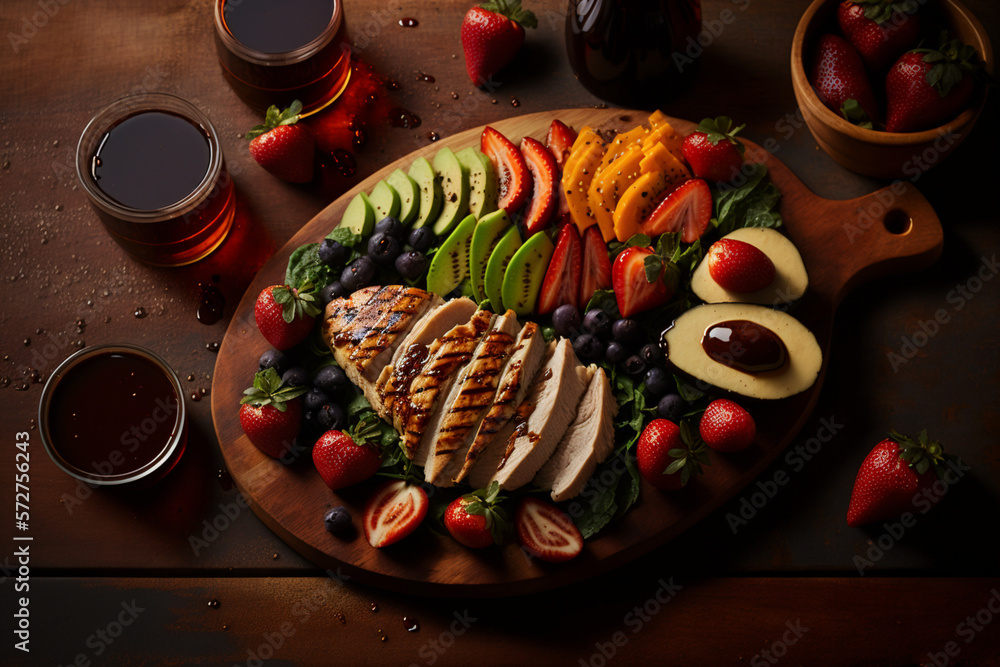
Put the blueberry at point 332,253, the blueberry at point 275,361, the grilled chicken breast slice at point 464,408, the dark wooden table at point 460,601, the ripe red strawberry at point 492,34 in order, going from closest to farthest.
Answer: the grilled chicken breast slice at point 464,408, the dark wooden table at point 460,601, the blueberry at point 275,361, the blueberry at point 332,253, the ripe red strawberry at point 492,34

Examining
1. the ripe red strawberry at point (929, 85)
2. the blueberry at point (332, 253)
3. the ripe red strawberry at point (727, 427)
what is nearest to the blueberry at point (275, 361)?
the blueberry at point (332, 253)

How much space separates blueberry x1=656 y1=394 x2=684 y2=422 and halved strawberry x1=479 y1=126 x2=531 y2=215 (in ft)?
3.36

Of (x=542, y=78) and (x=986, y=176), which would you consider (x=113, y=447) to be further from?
(x=986, y=176)

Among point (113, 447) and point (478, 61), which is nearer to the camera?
point (113, 447)

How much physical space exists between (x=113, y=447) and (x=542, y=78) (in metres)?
2.52

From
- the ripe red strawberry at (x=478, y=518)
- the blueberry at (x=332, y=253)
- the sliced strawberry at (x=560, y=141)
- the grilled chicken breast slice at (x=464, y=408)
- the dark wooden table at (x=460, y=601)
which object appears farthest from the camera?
the sliced strawberry at (x=560, y=141)

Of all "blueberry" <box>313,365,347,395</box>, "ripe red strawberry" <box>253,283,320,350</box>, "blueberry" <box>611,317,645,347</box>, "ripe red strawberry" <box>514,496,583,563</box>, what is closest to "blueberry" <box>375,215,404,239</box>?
"ripe red strawberry" <box>253,283,320,350</box>

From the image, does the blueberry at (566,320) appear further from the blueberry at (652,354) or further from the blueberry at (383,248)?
the blueberry at (383,248)

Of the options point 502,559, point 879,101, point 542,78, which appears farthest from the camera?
point 542,78

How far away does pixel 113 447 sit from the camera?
10.5 feet

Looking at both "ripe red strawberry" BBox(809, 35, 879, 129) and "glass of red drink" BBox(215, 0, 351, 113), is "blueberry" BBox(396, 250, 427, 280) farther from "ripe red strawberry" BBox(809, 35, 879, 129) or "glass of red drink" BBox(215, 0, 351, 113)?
"ripe red strawberry" BBox(809, 35, 879, 129)

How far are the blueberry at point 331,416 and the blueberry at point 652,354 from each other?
1.23 m

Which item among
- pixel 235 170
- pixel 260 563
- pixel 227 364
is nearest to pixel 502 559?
pixel 260 563

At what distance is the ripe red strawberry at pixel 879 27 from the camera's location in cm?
341
